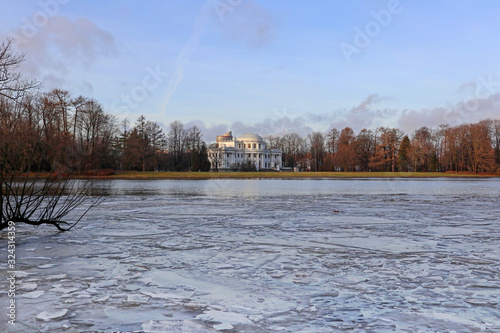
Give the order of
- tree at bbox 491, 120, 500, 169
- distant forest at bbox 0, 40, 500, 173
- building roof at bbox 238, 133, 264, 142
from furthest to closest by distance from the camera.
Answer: building roof at bbox 238, 133, 264, 142 → tree at bbox 491, 120, 500, 169 → distant forest at bbox 0, 40, 500, 173

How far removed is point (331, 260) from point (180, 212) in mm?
8605

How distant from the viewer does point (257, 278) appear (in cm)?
591

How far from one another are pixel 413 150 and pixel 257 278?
87.4 m

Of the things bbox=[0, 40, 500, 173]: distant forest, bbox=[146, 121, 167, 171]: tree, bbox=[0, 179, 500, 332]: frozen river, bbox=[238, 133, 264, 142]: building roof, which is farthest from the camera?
bbox=[238, 133, 264, 142]: building roof

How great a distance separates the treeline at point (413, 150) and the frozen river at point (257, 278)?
77.2 m

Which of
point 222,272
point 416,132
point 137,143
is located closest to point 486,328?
point 222,272

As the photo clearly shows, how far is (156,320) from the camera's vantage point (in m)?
4.24

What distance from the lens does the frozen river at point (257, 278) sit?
13.9ft

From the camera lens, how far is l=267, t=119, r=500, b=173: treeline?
78750mm

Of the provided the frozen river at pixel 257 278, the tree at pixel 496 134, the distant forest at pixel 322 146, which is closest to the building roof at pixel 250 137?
the distant forest at pixel 322 146

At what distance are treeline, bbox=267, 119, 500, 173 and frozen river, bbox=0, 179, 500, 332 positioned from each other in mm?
77234

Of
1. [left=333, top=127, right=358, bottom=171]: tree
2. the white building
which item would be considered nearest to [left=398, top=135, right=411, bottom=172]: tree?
[left=333, top=127, right=358, bottom=171]: tree

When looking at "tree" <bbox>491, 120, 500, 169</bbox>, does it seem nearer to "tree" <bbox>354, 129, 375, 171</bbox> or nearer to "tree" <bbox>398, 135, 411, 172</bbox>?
"tree" <bbox>398, 135, 411, 172</bbox>

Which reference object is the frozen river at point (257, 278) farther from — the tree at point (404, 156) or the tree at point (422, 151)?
the tree at point (404, 156)
